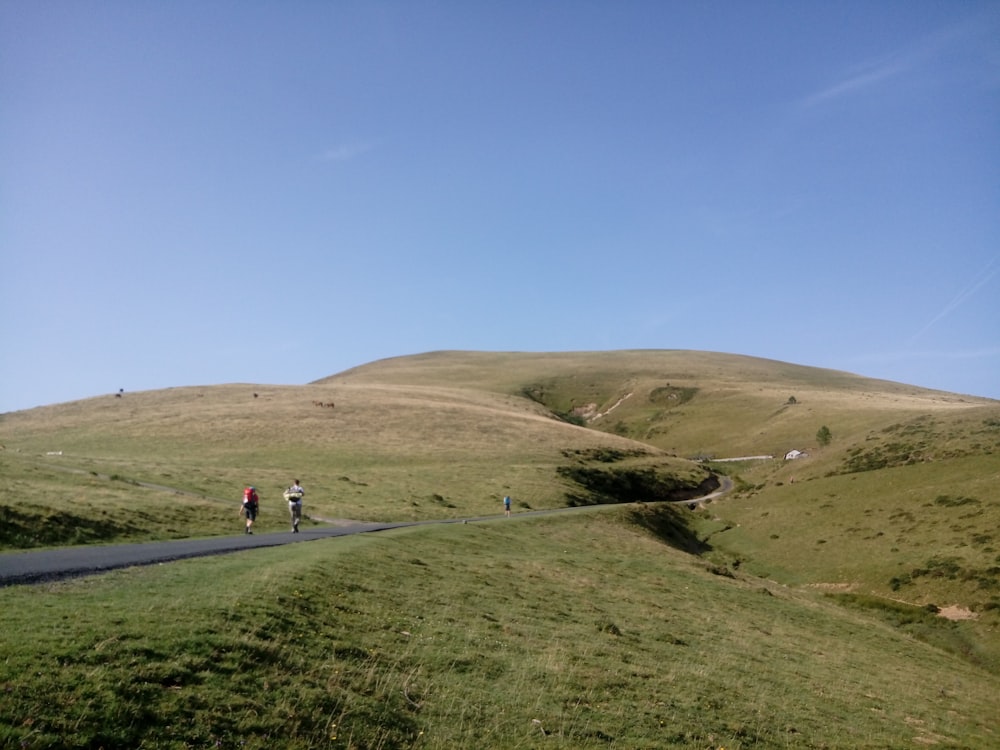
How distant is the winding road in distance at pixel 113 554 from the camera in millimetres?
19531

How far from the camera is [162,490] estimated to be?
47.2m

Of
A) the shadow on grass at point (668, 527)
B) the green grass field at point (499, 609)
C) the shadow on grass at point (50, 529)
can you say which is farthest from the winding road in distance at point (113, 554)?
the shadow on grass at point (668, 527)

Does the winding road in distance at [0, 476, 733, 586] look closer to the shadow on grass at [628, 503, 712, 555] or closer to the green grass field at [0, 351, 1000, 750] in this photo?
the green grass field at [0, 351, 1000, 750]

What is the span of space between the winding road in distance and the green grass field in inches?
64.5

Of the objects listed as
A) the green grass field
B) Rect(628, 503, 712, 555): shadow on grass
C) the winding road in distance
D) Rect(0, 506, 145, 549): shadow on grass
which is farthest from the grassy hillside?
Rect(628, 503, 712, 555): shadow on grass

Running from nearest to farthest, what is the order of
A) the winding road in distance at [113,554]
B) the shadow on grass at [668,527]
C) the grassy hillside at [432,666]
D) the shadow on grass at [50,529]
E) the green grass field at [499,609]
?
the grassy hillside at [432,666] < the green grass field at [499,609] < the winding road in distance at [113,554] < the shadow on grass at [50,529] < the shadow on grass at [668,527]

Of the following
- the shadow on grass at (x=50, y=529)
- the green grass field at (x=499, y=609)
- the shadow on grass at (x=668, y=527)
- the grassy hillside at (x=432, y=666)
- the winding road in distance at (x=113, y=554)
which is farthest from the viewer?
the shadow on grass at (x=668, y=527)

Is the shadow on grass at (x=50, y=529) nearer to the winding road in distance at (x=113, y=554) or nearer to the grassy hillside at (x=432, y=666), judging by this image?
the winding road in distance at (x=113, y=554)

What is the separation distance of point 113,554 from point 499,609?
46.6 ft

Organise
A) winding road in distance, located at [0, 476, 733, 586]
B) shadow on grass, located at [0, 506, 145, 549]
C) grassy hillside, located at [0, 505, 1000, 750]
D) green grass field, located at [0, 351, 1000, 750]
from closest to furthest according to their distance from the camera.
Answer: grassy hillside, located at [0, 505, 1000, 750] < green grass field, located at [0, 351, 1000, 750] < winding road in distance, located at [0, 476, 733, 586] < shadow on grass, located at [0, 506, 145, 549]

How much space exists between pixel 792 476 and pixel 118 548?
79976 mm

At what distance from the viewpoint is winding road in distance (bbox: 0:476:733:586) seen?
64.1 ft

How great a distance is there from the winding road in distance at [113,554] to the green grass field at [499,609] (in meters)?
1.64

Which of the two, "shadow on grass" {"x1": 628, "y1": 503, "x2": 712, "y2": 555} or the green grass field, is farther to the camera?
"shadow on grass" {"x1": 628, "y1": 503, "x2": 712, "y2": 555}
